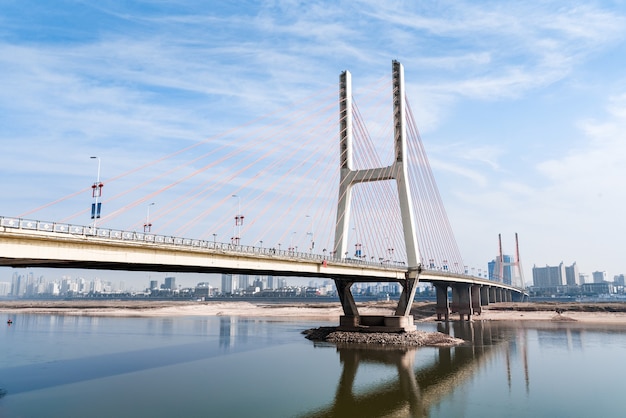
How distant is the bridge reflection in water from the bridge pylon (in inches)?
307

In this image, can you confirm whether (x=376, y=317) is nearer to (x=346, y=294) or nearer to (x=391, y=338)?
(x=346, y=294)

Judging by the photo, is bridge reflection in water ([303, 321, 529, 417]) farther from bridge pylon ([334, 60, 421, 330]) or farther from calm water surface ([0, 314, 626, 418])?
bridge pylon ([334, 60, 421, 330])

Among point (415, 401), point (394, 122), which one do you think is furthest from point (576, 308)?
point (415, 401)

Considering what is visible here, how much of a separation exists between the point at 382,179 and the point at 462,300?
5404 cm

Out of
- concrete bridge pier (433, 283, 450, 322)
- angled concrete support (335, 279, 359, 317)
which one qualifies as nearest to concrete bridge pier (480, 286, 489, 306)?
concrete bridge pier (433, 283, 450, 322)

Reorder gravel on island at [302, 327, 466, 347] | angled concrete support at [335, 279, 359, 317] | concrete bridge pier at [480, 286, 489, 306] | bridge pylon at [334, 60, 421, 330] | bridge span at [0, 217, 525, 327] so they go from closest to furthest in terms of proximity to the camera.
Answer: bridge span at [0, 217, 525, 327] → gravel on island at [302, 327, 466, 347] → bridge pylon at [334, 60, 421, 330] → angled concrete support at [335, 279, 359, 317] → concrete bridge pier at [480, 286, 489, 306]

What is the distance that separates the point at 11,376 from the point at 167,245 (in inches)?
678

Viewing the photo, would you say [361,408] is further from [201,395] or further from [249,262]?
[249,262]

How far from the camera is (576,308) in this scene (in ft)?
369

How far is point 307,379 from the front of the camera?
35.9 m

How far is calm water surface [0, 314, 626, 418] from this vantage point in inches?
1083

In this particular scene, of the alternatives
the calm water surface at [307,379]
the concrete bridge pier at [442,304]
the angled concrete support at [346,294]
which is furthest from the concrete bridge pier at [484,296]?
the angled concrete support at [346,294]

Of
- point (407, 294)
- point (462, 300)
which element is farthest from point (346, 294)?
point (462, 300)

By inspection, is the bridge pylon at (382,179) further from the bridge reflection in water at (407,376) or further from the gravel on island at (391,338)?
the bridge reflection in water at (407,376)
